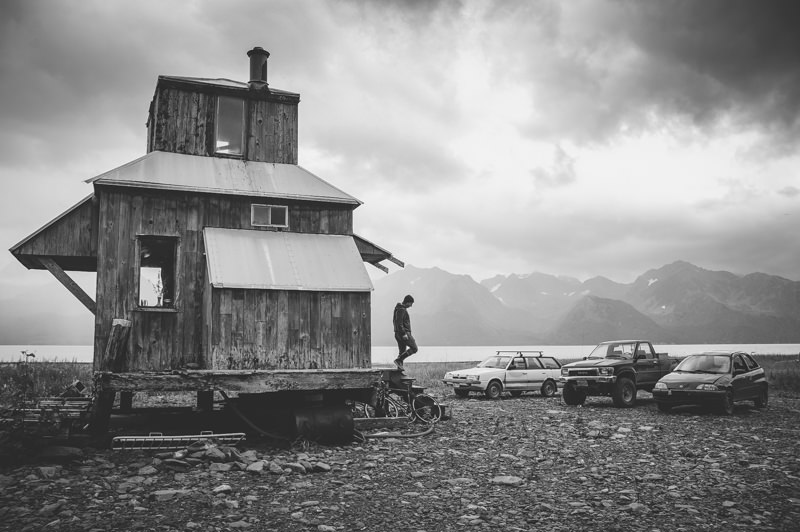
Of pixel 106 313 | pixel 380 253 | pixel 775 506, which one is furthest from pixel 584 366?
pixel 106 313

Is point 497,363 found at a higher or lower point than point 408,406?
higher

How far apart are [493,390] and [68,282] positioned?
51.2 ft

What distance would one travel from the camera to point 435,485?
857 cm

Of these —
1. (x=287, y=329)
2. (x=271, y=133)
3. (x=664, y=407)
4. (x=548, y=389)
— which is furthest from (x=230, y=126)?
(x=548, y=389)

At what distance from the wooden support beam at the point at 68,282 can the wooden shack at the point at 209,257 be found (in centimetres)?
3

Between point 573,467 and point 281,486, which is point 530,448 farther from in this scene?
point 281,486

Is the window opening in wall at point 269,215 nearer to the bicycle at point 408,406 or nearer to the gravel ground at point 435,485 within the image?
the bicycle at point 408,406

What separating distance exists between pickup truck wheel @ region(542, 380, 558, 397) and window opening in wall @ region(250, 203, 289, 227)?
1467 centimetres

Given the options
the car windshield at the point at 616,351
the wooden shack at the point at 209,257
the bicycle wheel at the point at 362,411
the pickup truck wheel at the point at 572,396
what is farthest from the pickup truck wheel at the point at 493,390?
the wooden shack at the point at 209,257

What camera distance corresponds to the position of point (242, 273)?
12.0m

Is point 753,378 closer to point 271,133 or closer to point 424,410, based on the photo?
point 424,410

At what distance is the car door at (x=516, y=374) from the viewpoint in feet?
75.0

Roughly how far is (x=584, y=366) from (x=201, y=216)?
1331cm

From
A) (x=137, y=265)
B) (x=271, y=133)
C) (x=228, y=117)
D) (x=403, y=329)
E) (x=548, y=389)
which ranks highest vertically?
(x=228, y=117)
